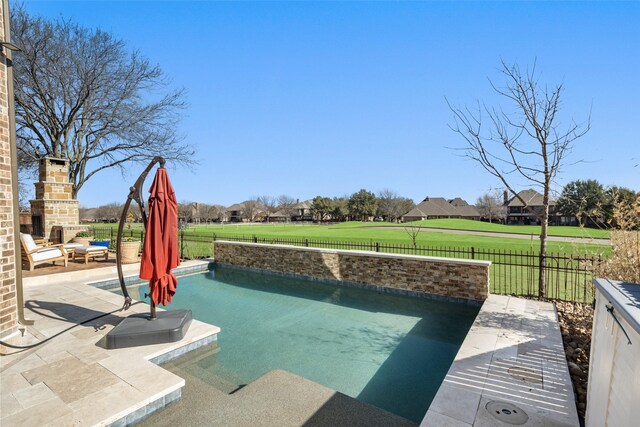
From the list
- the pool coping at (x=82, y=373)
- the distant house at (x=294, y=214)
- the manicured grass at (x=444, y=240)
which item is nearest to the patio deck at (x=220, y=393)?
the pool coping at (x=82, y=373)

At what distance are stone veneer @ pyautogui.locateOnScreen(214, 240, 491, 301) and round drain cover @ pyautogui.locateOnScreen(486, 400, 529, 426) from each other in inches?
192

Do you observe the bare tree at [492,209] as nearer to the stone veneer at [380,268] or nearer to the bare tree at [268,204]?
the bare tree at [268,204]

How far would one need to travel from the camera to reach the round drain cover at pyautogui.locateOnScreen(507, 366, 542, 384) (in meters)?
3.84

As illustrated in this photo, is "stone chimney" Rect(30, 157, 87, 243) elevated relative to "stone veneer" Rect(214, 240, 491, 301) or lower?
elevated

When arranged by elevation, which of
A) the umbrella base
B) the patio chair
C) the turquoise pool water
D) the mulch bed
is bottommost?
the turquoise pool water

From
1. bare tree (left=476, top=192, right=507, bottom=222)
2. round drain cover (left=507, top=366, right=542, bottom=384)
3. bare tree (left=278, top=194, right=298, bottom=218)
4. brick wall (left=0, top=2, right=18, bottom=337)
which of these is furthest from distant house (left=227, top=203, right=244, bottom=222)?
round drain cover (left=507, top=366, right=542, bottom=384)

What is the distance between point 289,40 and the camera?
31.9 ft

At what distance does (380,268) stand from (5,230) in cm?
813

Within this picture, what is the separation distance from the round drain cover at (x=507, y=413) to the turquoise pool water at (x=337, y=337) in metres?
0.88

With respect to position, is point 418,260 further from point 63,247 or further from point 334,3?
point 63,247

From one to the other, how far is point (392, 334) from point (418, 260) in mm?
2936

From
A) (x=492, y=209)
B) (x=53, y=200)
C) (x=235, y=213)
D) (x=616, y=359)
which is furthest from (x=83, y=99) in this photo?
(x=235, y=213)

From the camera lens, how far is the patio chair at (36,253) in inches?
366

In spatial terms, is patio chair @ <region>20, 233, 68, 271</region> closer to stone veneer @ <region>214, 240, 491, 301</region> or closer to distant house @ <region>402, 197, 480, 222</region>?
stone veneer @ <region>214, 240, 491, 301</region>
